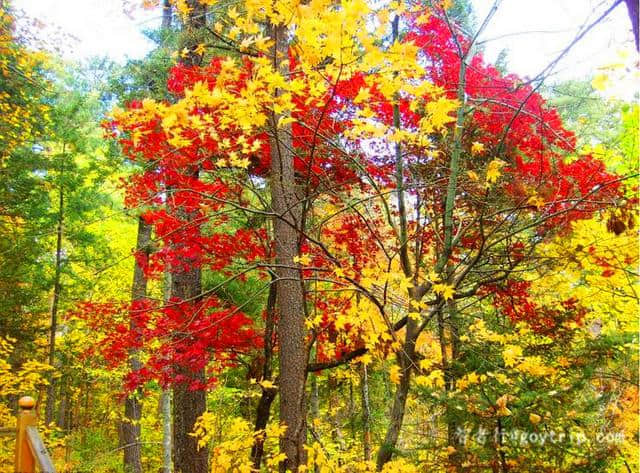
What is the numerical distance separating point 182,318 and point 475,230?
3.55 meters

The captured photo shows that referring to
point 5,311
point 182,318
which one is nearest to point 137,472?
point 5,311

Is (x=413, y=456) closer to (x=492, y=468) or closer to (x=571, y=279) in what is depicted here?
(x=492, y=468)

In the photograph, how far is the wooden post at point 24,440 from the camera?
299 cm

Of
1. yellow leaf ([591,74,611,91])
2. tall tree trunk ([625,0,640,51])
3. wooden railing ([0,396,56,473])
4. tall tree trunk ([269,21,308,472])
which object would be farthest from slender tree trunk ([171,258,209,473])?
tall tree trunk ([625,0,640,51])

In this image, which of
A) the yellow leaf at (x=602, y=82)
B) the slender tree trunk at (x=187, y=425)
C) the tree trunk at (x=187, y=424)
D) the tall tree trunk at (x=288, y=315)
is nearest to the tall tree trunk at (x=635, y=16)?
the yellow leaf at (x=602, y=82)

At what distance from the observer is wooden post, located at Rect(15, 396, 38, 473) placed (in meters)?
2.99

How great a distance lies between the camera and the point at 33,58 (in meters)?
7.46

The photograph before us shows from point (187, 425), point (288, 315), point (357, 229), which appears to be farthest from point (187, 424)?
point (357, 229)

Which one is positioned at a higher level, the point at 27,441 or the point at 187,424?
the point at 27,441

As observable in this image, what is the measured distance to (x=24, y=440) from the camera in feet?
9.88

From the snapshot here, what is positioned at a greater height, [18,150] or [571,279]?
[18,150]

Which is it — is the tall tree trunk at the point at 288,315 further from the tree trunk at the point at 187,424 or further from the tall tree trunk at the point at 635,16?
the tall tree trunk at the point at 635,16

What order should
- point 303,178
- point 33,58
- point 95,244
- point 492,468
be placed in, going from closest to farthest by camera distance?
point 492,468 → point 303,178 → point 33,58 → point 95,244

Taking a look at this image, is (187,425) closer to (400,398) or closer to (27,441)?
(27,441)
